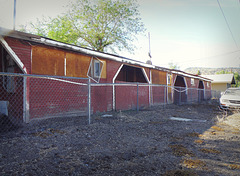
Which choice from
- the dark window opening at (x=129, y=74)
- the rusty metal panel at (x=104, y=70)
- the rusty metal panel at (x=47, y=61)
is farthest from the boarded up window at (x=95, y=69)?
the dark window opening at (x=129, y=74)

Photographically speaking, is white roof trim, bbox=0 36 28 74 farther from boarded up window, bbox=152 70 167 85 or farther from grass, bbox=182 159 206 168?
boarded up window, bbox=152 70 167 85

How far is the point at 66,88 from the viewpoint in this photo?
23.8 ft

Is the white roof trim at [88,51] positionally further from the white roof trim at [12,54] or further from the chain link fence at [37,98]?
the chain link fence at [37,98]

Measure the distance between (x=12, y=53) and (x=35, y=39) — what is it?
0.90m

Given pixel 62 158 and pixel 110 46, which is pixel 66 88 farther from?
pixel 110 46

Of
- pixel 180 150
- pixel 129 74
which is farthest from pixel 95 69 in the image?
pixel 129 74

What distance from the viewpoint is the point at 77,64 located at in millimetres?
7805

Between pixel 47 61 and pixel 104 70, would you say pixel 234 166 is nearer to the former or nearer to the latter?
pixel 47 61

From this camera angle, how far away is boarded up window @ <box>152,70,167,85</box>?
1351 centimetres

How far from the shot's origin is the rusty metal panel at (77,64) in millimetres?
7450

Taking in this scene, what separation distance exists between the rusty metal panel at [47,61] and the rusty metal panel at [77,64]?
30 cm

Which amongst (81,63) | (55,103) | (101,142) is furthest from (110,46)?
(101,142)

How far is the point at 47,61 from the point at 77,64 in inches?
56.8

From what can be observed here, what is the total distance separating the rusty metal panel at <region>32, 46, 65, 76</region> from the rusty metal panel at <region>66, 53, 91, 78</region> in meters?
0.30
